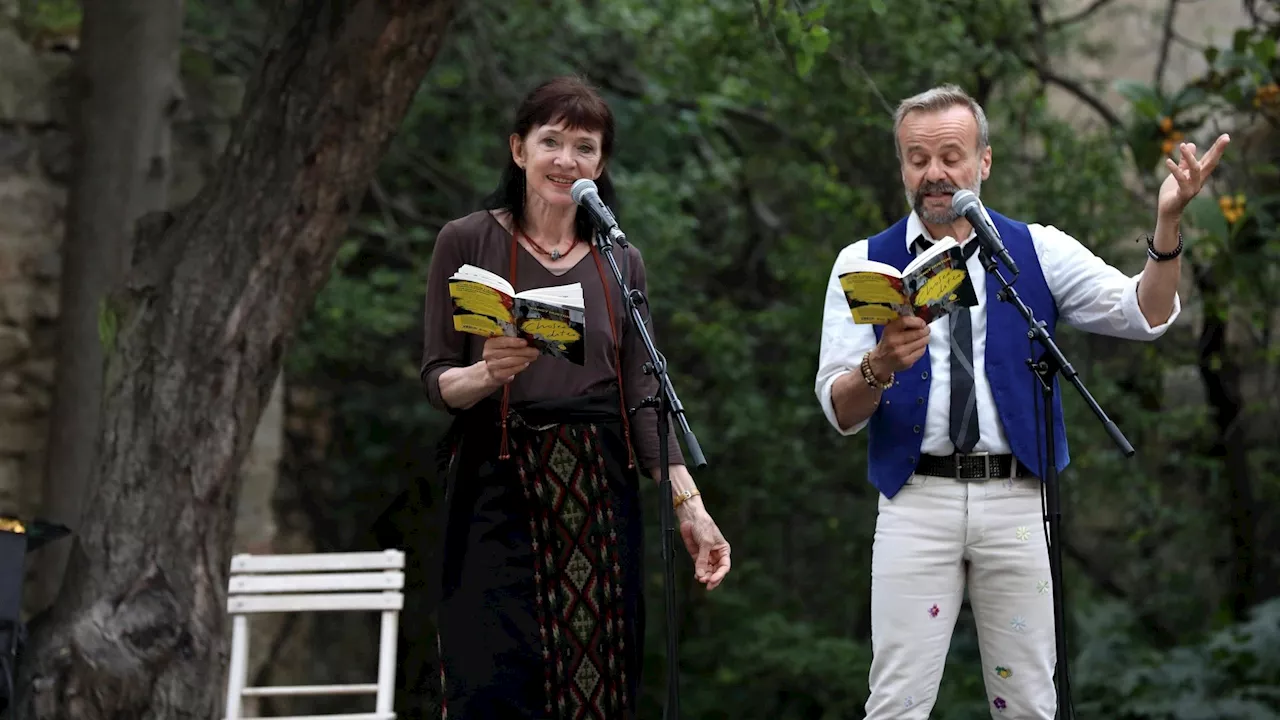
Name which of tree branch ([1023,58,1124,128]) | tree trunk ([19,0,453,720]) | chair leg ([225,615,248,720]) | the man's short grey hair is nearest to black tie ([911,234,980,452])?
the man's short grey hair

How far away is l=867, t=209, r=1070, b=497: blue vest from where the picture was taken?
9.03 ft

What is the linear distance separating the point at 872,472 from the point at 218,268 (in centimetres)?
223

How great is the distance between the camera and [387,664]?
4.71m

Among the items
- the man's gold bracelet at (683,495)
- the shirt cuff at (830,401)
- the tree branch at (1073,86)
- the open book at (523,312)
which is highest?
the tree branch at (1073,86)

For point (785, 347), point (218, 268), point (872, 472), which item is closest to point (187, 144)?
point (218, 268)

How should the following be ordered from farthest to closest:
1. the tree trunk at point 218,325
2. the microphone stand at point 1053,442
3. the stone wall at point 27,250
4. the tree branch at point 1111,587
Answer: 1. the tree branch at point 1111,587
2. the stone wall at point 27,250
3. the tree trunk at point 218,325
4. the microphone stand at point 1053,442

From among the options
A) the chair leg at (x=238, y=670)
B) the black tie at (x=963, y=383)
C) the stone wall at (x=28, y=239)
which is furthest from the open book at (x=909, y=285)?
the stone wall at (x=28, y=239)

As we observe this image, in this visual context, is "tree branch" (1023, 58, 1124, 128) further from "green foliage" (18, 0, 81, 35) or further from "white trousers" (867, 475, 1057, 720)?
"white trousers" (867, 475, 1057, 720)

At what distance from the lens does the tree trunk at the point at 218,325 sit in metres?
4.16

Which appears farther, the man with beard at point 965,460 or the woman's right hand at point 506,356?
the man with beard at point 965,460

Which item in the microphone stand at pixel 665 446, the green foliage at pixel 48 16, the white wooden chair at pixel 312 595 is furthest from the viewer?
the green foliage at pixel 48 16

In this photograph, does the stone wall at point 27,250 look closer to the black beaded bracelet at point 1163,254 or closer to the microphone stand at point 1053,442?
the microphone stand at point 1053,442

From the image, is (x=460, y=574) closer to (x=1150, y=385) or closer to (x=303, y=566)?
(x=303, y=566)

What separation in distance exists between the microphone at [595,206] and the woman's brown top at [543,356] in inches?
6.8
